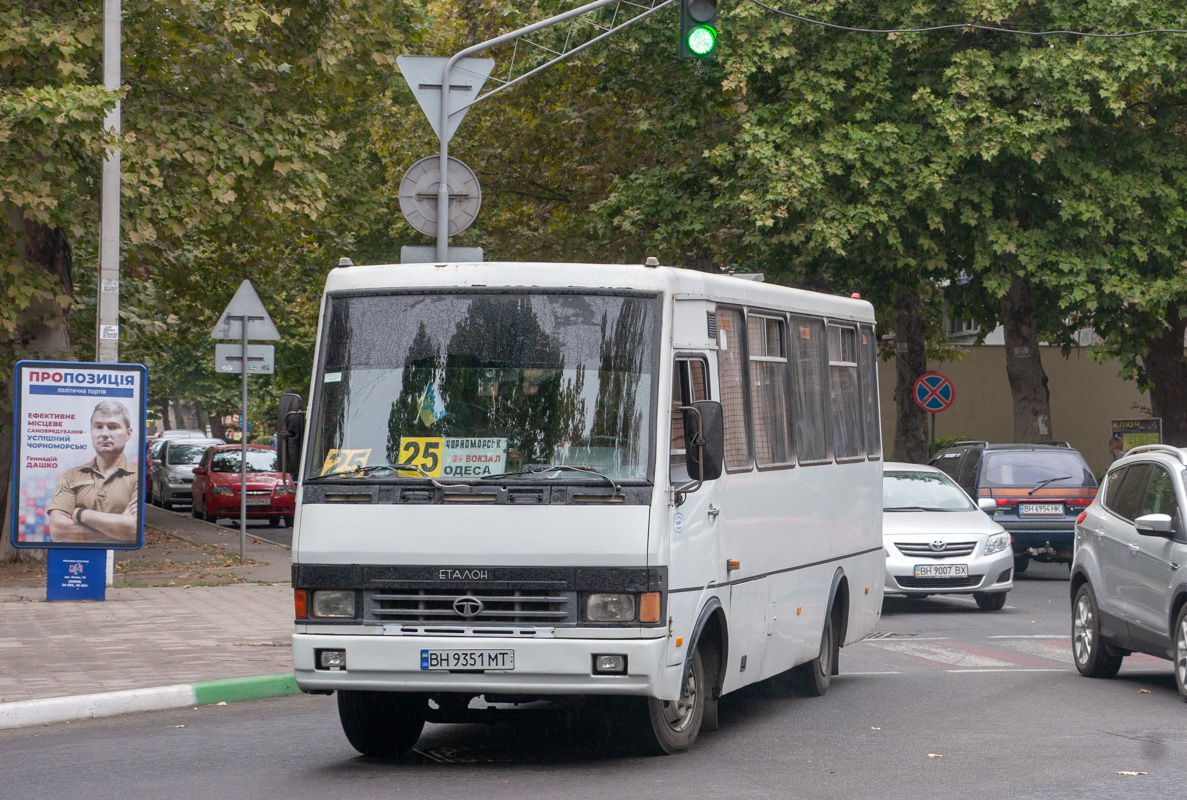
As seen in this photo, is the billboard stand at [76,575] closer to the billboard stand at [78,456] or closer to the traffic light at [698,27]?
the billboard stand at [78,456]

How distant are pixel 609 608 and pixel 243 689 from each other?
4.10m

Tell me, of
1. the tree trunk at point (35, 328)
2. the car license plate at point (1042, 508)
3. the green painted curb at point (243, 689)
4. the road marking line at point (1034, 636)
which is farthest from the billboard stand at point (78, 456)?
the car license plate at point (1042, 508)

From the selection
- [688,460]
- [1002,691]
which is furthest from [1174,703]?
[688,460]

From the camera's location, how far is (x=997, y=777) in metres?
8.41

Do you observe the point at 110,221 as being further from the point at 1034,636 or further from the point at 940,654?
the point at 1034,636

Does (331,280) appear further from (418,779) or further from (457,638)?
(418,779)

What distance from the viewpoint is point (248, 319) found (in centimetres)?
2167

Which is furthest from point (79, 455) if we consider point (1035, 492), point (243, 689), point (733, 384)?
point (1035, 492)

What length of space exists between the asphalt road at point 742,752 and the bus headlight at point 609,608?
80cm

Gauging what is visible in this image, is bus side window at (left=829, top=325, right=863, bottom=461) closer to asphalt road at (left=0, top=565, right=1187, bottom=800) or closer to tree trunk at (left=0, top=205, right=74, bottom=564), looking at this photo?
asphalt road at (left=0, top=565, right=1187, bottom=800)

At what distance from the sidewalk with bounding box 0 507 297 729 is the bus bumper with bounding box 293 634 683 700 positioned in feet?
9.33

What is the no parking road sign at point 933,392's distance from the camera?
32375 mm

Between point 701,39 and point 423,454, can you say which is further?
point 701,39

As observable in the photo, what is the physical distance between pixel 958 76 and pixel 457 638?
2095 centimetres
